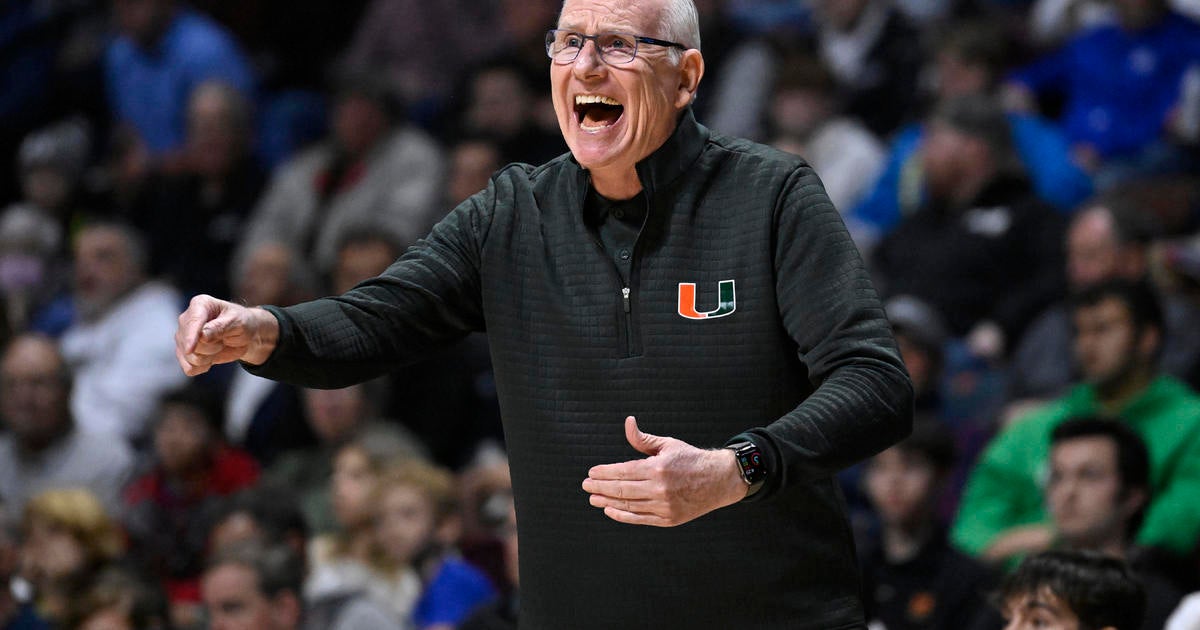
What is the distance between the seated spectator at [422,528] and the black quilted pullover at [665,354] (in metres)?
3.11

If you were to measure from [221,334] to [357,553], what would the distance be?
3958 millimetres

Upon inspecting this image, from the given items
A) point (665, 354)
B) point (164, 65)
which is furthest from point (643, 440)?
point (164, 65)

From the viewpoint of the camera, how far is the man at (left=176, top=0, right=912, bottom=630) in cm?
273

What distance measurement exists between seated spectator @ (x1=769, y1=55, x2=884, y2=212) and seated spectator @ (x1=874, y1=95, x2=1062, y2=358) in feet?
2.32

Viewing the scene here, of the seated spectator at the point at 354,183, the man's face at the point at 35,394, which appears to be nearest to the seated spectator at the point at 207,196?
the seated spectator at the point at 354,183

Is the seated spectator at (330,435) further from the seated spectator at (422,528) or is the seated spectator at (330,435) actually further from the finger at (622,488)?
the finger at (622,488)

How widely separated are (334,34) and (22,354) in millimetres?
3827

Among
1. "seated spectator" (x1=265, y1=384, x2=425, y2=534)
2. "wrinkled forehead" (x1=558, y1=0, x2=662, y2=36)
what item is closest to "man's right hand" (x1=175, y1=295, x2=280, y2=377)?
"wrinkled forehead" (x1=558, y1=0, x2=662, y2=36)

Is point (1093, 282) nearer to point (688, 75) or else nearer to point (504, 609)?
point (504, 609)

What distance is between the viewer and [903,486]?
5.70m

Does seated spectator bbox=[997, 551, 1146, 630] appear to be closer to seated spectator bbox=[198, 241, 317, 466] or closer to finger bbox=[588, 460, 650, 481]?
finger bbox=[588, 460, 650, 481]

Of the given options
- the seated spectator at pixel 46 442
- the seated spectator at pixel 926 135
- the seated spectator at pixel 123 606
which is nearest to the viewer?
the seated spectator at pixel 123 606

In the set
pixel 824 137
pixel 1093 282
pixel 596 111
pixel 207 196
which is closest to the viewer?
pixel 596 111

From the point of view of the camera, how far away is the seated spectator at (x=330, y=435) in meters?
6.95
